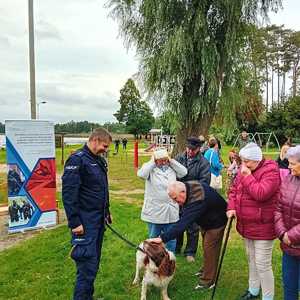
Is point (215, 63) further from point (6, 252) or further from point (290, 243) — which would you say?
point (290, 243)

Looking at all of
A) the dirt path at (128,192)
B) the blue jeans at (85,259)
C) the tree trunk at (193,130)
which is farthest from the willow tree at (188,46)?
the blue jeans at (85,259)

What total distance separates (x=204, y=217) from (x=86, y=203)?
128cm

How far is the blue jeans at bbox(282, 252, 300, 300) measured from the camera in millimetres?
3580

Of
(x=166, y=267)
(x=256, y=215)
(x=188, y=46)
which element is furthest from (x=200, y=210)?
(x=188, y=46)

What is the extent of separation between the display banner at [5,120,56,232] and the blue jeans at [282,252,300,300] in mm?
5559

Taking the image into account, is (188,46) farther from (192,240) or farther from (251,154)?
(251,154)

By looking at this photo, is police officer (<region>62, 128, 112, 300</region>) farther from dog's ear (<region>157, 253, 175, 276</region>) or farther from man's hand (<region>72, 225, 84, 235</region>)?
dog's ear (<region>157, 253, 175, 276</region>)

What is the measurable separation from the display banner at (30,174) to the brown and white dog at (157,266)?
418cm

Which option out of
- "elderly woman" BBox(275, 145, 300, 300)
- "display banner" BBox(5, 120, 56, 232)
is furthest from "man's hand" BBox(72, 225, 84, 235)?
"display banner" BBox(5, 120, 56, 232)

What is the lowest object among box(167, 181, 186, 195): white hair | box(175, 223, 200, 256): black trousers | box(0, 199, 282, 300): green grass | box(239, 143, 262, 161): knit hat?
box(0, 199, 282, 300): green grass

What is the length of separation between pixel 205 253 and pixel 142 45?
34.1ft

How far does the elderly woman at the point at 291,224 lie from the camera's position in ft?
11.1

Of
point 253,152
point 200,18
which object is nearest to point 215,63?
point 200,18

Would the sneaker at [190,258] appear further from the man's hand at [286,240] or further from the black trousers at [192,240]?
the man's hand at [286,240]
